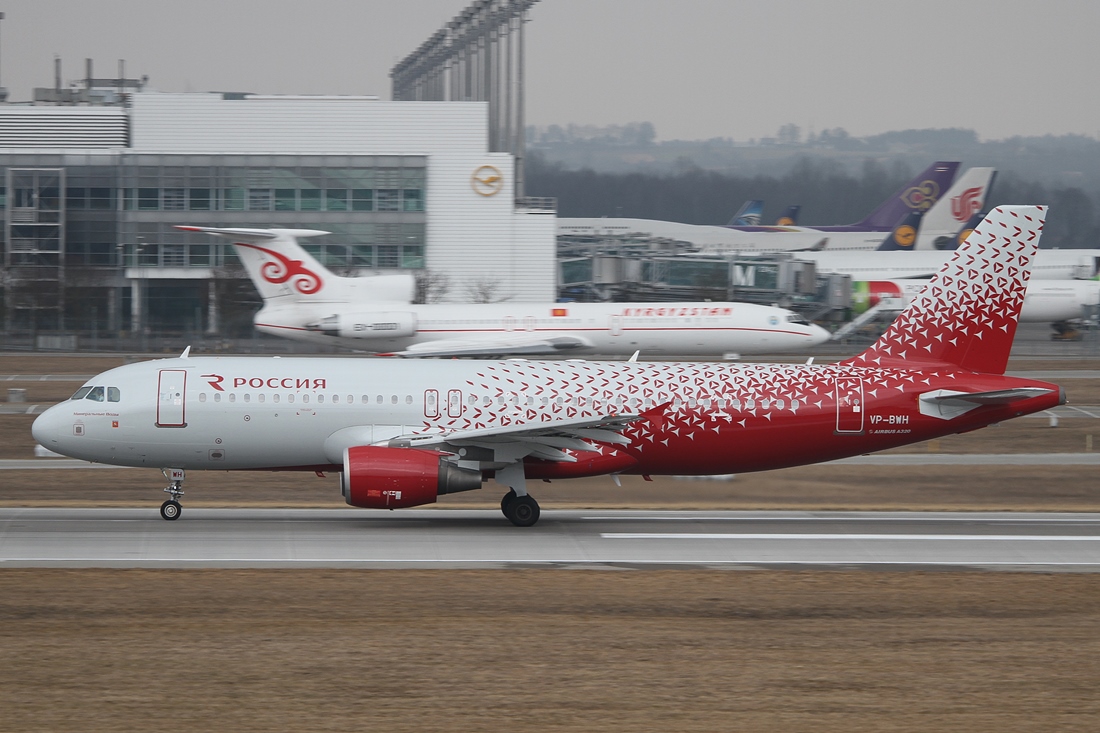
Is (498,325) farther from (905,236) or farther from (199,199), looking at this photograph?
(905,236)

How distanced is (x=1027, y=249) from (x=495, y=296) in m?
71.8

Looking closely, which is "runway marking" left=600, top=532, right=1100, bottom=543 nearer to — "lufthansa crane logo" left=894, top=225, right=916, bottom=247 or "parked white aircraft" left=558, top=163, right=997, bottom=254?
"lufthansa crane logo" left=894, top=225, right=916, bottom=247

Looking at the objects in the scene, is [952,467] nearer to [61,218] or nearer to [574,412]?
[574,412]

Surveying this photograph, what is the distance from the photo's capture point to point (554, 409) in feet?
85.3

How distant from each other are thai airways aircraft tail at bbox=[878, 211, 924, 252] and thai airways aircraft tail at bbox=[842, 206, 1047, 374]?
100736 mm

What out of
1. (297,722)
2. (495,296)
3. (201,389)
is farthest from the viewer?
(495,296)

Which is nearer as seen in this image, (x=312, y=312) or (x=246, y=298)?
(x=312, y=312)

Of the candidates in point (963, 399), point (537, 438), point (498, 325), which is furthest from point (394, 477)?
point (498, 325)

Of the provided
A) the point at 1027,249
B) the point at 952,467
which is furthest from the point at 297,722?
the point at 952,467

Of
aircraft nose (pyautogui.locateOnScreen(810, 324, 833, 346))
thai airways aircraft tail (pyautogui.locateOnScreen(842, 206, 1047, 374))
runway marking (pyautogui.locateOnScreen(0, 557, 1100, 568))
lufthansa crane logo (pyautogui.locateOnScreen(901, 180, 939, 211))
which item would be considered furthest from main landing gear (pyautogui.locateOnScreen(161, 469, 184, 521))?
lufthansa crane logo (pyautogui.locateOnScreen(901, 180, 939, 211))

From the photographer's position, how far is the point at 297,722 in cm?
1342

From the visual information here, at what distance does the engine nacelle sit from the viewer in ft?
182

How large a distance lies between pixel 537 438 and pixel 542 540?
6.90 feet

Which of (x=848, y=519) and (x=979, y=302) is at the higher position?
(x=979, y=302)
